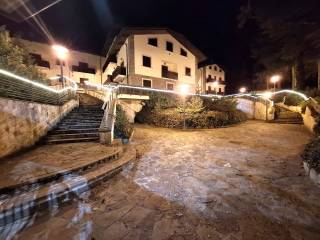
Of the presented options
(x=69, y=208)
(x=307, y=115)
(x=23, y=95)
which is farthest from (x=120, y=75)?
(x=69, y=208)

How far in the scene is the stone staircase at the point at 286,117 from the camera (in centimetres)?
1362

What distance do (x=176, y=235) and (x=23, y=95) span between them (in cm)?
620

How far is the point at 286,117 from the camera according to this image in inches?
580

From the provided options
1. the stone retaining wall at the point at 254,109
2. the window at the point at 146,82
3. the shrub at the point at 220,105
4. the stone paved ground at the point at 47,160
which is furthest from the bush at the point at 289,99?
the stone paved ground at the point at 47,160

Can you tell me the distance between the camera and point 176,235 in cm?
266

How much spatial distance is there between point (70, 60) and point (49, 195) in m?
28.2

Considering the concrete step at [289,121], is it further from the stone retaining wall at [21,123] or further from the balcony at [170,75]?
the stone retaining wall at [21,123]

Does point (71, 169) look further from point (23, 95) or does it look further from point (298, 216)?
point (298, 216)

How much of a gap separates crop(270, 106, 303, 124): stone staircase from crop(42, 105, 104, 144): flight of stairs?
13.7 metres

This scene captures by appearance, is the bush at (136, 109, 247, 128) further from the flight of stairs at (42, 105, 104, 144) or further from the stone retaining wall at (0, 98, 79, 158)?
the stone retaining wall at (0, 98, 79, 158)

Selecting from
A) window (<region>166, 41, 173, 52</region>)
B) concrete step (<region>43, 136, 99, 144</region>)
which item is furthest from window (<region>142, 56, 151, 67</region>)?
concrete step (<region>43, 136, 99, 144</region>)

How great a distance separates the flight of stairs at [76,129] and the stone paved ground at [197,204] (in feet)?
8.62

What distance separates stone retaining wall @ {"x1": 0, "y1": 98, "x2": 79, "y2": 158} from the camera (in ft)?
16.2

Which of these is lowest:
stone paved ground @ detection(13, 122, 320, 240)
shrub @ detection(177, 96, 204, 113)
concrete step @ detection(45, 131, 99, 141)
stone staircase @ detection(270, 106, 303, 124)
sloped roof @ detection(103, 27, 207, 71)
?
stone paved ground @ detection(13, 122, 320, 240)
